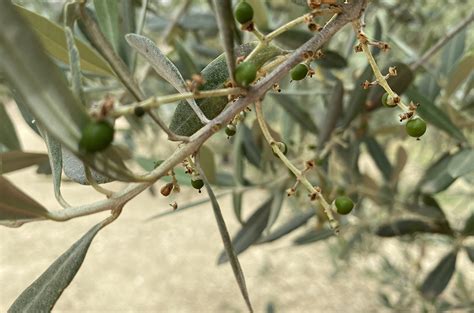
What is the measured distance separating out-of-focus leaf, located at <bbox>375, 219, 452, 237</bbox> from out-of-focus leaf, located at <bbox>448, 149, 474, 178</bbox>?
8.5 inches

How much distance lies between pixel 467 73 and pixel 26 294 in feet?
2.59

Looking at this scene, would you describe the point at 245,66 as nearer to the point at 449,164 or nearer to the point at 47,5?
the point at 449,164

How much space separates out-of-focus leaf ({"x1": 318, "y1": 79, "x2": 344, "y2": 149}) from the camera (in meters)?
0.96

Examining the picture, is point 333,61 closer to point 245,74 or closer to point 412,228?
point 412,228

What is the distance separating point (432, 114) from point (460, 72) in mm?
96

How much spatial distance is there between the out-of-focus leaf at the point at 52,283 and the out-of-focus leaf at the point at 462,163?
2.03 feet

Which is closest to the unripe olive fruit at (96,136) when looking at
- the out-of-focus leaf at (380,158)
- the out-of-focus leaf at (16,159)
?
the out-of-focus leaf at (16,159)

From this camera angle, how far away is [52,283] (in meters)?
0.50

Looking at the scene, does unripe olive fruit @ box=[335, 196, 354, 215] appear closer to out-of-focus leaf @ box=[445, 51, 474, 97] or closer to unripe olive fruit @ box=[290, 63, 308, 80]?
unripe olive fruit @ box=[290, 63, 308, 80]

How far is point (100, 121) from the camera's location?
35cm

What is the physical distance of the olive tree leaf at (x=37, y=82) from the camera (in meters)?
0.29

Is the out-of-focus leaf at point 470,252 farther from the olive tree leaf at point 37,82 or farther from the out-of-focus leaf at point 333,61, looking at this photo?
the olive tree leaf at point 37,82

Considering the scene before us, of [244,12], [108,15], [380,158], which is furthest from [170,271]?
[244,12]

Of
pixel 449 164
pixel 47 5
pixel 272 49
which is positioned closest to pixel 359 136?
pixel 449 164
